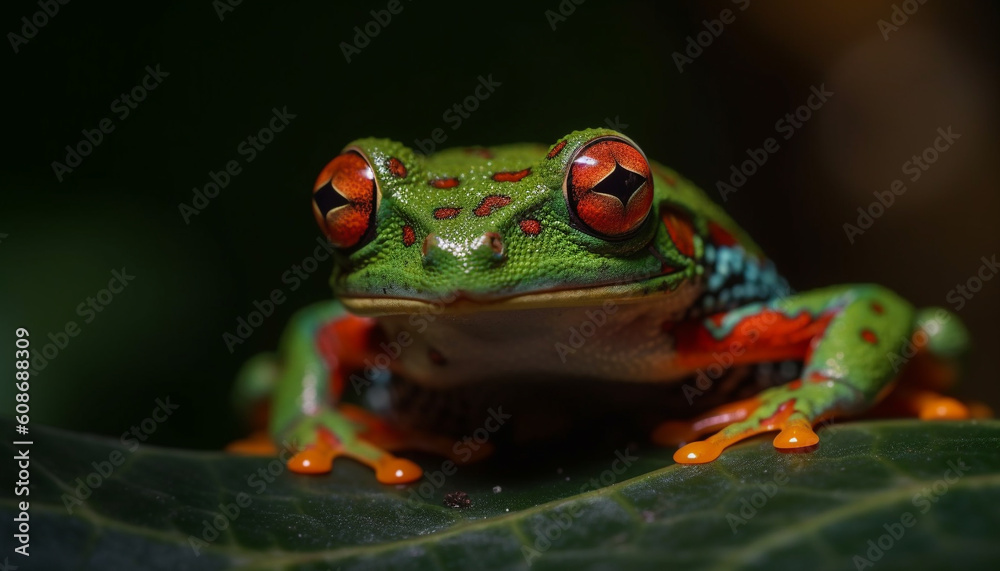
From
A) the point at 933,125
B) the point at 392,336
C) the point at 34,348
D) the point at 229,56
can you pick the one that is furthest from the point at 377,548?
the point at 933,125

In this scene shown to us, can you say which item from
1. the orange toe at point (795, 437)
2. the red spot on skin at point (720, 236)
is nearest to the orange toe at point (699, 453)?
the orange toe at point (795, 437)

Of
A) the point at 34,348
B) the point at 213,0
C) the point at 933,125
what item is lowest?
the point at 34,348

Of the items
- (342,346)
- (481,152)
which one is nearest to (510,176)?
(481,152)

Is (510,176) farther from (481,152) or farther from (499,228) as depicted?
(481,152)

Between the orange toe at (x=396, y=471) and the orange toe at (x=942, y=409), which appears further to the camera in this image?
the orange toe at (x=942, y=409)

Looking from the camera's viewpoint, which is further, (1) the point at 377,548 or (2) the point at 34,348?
(2) the point at 34,348

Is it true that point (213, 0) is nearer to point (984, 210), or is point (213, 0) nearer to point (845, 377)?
point (845, 377)

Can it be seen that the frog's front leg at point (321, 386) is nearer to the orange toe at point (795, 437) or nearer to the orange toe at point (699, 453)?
the orange toe at point (699, 453)

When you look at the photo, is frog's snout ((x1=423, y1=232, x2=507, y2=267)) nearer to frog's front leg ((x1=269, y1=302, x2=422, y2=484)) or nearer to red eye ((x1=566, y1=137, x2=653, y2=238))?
red eye ((x1=566, y1=137, x2=653, y2=238))
